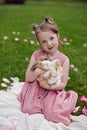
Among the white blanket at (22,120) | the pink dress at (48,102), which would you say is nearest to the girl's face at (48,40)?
A: the pink dress at (48,102)

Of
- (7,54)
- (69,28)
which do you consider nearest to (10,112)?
(7,54)

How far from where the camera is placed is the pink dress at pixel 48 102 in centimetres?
519

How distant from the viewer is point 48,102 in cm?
525

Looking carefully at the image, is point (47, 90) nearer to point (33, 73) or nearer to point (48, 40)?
point (33, 73)

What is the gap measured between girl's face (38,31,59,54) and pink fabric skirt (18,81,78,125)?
0.47m

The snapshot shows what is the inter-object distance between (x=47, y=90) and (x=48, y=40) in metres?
0.64

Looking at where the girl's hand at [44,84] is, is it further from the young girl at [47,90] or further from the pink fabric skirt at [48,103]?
the pink fabric skirt at [48,103]

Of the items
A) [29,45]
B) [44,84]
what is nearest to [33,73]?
[44,84]

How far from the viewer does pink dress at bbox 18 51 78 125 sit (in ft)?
17.0

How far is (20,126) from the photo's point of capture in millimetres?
4906

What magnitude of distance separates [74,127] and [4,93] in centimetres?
120

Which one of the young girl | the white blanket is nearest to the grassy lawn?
the young girl

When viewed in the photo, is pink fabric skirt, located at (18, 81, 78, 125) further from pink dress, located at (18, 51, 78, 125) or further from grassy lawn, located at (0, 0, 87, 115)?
grassy lawn, located at (0, 0, 87, 115)

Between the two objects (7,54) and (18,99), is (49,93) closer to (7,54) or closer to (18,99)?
(18,99)
